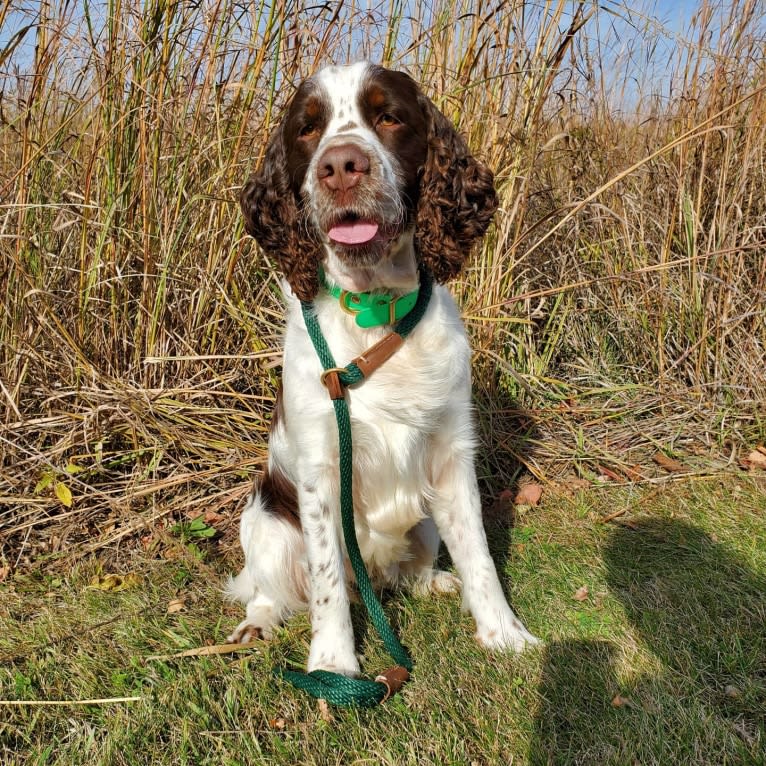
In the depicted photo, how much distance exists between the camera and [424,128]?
2.15 meters

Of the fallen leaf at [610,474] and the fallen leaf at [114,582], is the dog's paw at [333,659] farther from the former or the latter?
the fallen leaf at [610,474]

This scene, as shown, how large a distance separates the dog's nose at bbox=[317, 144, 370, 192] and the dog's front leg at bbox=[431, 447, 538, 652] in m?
0.88

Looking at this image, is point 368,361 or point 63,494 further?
point 63,494

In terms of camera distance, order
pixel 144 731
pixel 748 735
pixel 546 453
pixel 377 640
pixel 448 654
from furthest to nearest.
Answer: pixel 546 453, pixel 377 640, pixel 448 654, pixel 144 731, pixel 748 735

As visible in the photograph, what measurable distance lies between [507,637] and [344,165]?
135cm

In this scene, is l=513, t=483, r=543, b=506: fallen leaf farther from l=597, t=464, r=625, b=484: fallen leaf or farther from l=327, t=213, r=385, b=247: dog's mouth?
l=327, t=213, r=385, b=247: dog's mouth

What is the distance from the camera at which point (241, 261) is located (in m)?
3.27

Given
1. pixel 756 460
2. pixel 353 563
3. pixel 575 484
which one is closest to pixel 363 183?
pixel 353 563

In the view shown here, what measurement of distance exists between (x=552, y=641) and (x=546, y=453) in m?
1.25

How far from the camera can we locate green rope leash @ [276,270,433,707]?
6.20ft

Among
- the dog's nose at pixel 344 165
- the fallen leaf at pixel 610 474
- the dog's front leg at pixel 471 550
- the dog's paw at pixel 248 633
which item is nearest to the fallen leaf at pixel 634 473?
the fallen leaf at pixel 610 474

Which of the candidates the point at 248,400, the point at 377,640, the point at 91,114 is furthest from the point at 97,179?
the point at 377,640

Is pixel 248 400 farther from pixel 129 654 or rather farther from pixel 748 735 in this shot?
pixel 748 735

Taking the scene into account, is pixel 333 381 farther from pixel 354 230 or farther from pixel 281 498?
pixel 281 498
